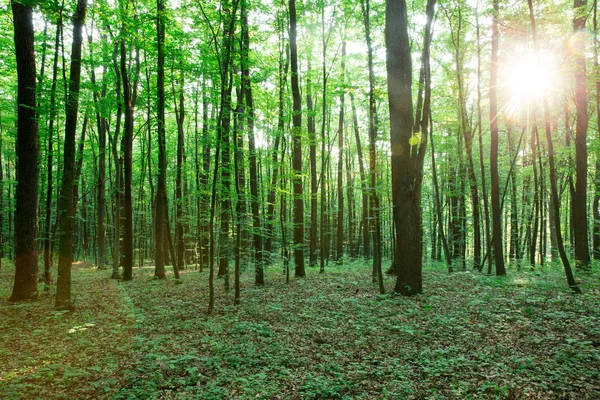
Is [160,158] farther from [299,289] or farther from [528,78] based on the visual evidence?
[528,78]

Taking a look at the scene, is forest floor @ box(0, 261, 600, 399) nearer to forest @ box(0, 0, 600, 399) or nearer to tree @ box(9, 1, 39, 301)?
forest @ box(0, 0, 600, 399)

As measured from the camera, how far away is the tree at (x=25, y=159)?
888 cm

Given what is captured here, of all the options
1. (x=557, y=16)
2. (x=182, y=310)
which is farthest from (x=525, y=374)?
(x=557, y=16)

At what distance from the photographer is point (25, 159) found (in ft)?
29.5

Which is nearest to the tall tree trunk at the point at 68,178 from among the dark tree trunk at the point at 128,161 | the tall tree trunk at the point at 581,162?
the dark tree trunk at the point at 128,161

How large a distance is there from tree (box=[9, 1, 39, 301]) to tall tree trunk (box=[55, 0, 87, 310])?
4.88 ft

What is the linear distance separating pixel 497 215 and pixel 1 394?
15.3m

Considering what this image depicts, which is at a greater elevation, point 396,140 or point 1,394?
point 396,140

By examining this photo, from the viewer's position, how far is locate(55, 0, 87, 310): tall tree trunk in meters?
8.14

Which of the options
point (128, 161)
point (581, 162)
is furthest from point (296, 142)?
point (581, 162)

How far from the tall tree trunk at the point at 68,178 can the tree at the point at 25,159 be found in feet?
4.88

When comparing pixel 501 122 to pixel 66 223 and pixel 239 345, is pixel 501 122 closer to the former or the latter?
pixel 239 345

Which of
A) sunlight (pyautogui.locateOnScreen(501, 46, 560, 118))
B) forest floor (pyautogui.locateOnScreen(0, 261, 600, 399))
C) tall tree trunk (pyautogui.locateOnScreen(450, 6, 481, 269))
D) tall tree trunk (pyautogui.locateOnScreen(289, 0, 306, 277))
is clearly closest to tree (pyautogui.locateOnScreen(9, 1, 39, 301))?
forest floor (pyautogui.locateOnScreen(0, 261, 600, 399))

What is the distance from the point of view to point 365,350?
19.5 ft
